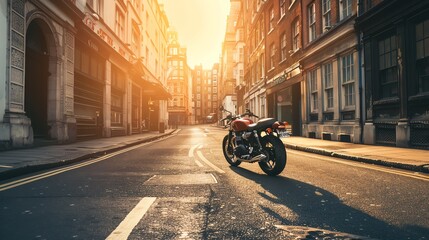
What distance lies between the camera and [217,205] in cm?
379

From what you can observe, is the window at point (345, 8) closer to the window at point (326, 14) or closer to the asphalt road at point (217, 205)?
the window at point (326, 14)

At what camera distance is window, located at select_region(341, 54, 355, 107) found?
13.7 metres

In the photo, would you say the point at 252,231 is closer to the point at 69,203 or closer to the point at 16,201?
Answer: the point at 69,203

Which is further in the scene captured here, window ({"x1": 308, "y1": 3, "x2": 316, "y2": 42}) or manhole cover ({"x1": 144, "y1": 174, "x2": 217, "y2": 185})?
window ({"x1": 308, "y1": 3, "x2": 316, "y2": 42})

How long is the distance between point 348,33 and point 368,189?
1064cm

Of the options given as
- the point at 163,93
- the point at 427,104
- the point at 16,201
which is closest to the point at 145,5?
the point at 163,93

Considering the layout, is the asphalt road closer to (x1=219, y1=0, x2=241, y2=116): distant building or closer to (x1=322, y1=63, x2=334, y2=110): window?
(x1=322, y1=63, x2=334, y2=110): window

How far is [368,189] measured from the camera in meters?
4.65

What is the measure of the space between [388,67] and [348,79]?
2.64m

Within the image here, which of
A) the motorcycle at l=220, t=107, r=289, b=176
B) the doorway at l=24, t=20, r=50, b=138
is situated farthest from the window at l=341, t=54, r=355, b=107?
the doorway at l=24, t=20, r=50, b=138

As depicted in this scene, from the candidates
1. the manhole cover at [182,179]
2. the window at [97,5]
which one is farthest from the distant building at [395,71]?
the window at [97,5]

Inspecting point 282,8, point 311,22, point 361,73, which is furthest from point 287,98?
point 361,73

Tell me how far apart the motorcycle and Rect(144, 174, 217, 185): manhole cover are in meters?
1.10

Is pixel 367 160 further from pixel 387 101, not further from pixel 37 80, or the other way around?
pixel 37 80
